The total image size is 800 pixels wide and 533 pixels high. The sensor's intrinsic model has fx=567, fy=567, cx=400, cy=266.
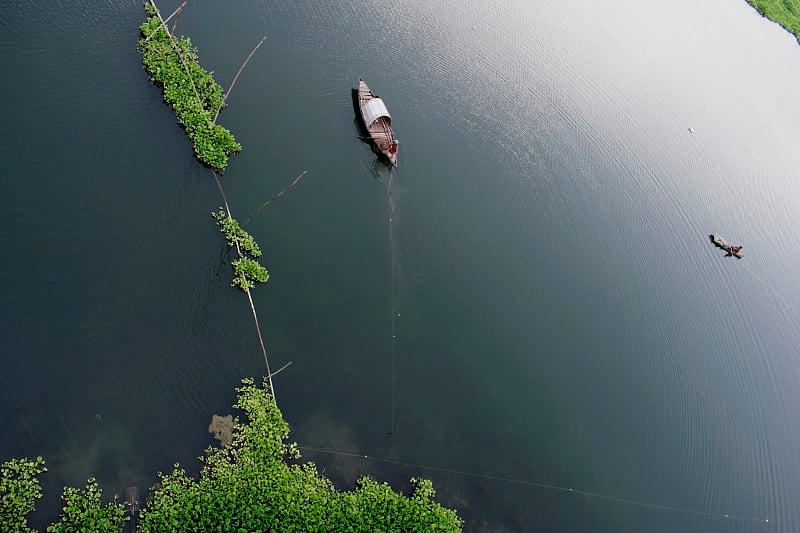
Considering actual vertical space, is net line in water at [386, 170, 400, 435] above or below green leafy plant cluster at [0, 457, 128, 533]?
above

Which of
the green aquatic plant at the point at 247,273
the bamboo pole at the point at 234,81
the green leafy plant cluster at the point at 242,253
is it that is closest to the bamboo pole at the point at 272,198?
the green leafy plant cluster at the point at 242,253

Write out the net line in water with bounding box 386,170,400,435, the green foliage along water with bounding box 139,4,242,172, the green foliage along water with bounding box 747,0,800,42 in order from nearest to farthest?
the net line in water with bounding box 386,170,400,435 → the green foliage along water with bounding box 139,4,242,172 → the green foliage along water with bounding box 747,0,800,42

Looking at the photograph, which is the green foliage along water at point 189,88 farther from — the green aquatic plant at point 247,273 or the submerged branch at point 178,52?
the green aquatic plant at point 247,273

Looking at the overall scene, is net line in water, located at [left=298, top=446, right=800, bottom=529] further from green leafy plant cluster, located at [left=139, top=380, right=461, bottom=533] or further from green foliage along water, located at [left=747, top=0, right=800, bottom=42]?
green foliage along water, located at [left=747, top=0, right=800, bottom=42]

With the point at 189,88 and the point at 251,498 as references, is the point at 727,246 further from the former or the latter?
the point at 189,88

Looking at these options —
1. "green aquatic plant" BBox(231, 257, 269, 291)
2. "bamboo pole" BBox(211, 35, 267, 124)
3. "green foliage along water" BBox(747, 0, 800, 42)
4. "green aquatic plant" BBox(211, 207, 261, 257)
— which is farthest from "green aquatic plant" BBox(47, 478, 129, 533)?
"green foliage along water" BBox(747, 0, 800, 42)

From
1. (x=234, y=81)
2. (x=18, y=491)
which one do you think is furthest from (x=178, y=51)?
(x=18, y=491)

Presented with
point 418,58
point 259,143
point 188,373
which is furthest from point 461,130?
point 188,373

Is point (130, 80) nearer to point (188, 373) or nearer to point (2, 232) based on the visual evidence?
point (2, 232)

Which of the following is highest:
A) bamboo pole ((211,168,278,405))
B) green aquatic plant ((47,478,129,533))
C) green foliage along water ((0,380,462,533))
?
bamboo pole ((211,168,278,405))
